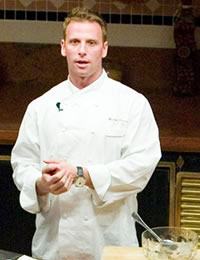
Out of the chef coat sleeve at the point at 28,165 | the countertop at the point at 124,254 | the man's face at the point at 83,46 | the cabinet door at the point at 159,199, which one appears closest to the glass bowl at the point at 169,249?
the countertop at the point at 124,254

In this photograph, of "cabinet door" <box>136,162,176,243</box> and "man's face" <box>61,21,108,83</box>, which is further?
"cabinet door" <box>136,162,176,243</box>

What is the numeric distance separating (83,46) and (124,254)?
484 millimetres

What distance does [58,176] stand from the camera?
160 centimetres

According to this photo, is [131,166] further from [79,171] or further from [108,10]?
[108,10]

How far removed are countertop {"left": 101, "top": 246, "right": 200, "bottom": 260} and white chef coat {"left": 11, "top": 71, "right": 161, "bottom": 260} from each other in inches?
7.1

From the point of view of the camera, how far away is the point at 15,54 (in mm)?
2834

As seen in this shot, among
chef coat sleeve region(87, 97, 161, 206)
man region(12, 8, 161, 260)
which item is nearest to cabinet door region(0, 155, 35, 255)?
man region(12, 8, 161, 260)

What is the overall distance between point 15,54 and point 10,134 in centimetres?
64

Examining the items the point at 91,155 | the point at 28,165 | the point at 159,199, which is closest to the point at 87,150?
the point at 91,155

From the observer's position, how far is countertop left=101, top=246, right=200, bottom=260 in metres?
1.51

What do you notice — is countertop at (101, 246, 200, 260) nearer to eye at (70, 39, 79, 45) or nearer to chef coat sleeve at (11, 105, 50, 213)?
chef coat sleeve at (11, 105, 50, 213)

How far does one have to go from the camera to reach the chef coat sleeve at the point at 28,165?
5.62 feet

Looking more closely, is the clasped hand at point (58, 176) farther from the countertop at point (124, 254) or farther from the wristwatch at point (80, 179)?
the countertop at point (124, 254)

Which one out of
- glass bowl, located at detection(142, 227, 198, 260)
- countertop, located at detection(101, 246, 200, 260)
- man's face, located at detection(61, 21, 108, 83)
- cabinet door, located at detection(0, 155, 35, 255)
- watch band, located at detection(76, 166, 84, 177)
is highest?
man's face, located at detection(61, 21, 108, 83)
